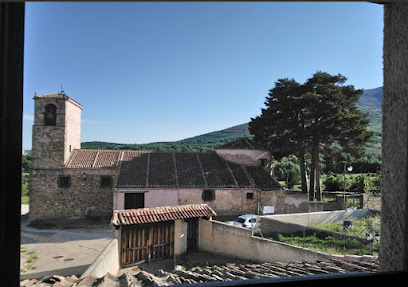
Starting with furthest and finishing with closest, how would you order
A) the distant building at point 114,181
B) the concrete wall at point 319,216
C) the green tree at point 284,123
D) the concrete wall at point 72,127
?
1. the green tree at point 284,123
2. the concrete wall at point 72,127
3. the distant building at point 114,181
4. the concrete wall at point 319,216

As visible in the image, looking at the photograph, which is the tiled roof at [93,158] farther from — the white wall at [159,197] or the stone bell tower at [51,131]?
the white wall at [159,197]

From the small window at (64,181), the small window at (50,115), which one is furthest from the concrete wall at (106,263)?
the small window at (50,115)

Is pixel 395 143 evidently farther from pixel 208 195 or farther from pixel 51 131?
pixel 51 131

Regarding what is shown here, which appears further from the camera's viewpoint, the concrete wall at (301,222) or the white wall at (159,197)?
the white wall at (159,197)

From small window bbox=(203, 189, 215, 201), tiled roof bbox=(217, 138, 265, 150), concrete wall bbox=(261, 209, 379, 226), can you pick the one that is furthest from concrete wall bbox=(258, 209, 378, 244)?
tiled roof bbox=(217, 138, 265, 150)

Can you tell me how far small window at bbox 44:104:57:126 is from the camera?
55.4 feet

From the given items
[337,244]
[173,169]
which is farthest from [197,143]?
[337,244]

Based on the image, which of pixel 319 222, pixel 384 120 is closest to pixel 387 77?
pixel 384 120

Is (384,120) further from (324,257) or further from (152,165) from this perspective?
(152,165)

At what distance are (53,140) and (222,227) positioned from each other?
12386 mm

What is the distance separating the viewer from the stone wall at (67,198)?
53.0ft

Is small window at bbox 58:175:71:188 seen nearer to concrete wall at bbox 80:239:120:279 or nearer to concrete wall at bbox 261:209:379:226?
concrete wall at bbox 80:239:120:279

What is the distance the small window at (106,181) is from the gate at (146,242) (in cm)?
878

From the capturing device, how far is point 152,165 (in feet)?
55.6
